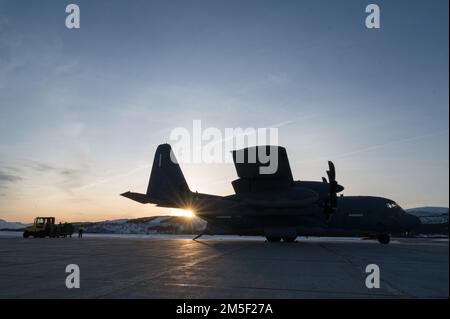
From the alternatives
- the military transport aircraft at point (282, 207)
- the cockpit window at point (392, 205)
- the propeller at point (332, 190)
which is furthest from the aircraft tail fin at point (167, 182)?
the cockpit window at point (392, 205)

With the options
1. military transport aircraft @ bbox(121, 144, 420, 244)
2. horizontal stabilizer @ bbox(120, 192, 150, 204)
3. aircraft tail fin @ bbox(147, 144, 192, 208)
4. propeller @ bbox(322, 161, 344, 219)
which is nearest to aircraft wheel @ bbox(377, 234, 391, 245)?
military transport aircraft @ bbox(121, 144, 420, 244)

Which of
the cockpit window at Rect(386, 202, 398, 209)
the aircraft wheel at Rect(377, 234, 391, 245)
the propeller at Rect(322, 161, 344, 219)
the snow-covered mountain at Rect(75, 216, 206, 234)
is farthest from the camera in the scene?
the snow-covered mountain at Rect(75, 216, 206, 234)

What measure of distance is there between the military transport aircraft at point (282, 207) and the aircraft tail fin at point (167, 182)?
8 centimetres

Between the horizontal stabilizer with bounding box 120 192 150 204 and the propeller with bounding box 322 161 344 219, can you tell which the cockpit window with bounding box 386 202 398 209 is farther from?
the horizontal stabilizer with bounding box 120 192 150 204

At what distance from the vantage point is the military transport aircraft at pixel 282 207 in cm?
2359

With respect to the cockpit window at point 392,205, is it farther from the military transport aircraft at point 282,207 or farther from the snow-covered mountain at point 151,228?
the snow-covered mountain at point 151,228

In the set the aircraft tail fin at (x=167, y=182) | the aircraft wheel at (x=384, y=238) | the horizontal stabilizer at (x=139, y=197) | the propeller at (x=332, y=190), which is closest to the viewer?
the propeller at (x=332, y=190)

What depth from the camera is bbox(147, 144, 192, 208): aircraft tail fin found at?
91.6ft

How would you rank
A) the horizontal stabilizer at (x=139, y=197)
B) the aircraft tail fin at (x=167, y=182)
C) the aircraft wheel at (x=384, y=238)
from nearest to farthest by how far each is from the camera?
the aircraft wheel at (x=384, y=238) → the horizontal stabilizer at (x=139, y=197) → the aircraft tail fin at (x=167, y=182)

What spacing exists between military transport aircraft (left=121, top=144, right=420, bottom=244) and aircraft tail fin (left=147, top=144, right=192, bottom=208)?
8cm

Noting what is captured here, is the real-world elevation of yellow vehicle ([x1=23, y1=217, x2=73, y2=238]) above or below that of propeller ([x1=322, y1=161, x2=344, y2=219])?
below

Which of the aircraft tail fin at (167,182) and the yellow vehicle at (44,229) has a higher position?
the aircraft tail fin at (167,182)

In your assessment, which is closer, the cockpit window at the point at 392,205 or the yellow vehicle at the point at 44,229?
the cockpit window at the point at 392,205
